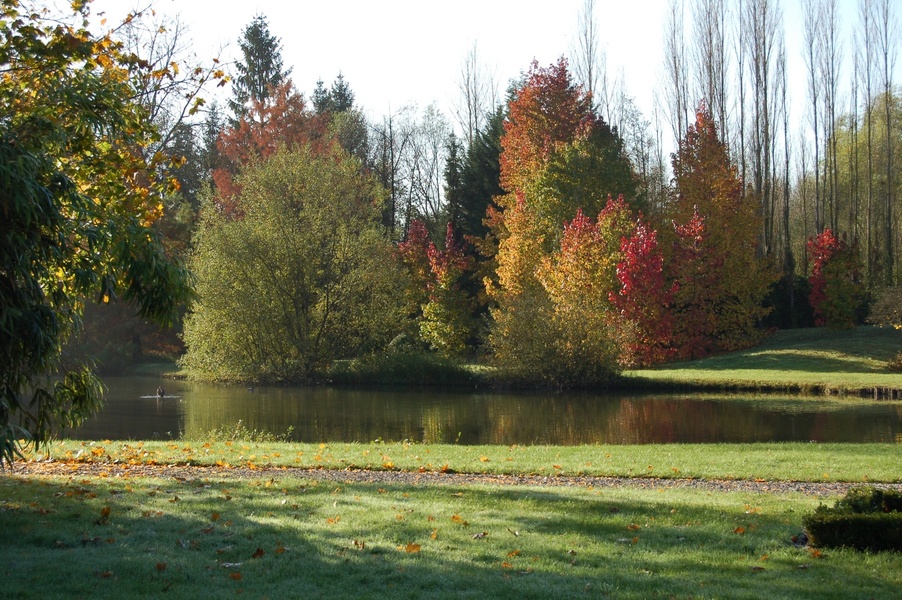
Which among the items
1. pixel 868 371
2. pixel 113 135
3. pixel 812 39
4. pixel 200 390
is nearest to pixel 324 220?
pixel 200 390

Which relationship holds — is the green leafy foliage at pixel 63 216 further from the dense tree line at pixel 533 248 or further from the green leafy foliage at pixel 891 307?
the green leafy foliage at pixel 891 307

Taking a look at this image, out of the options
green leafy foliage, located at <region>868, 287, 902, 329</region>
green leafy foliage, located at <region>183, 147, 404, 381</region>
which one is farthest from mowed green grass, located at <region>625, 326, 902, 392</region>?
green leafy foliage, located at <region>183, 147, 404, 381</region>

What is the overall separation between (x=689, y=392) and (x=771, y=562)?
25259mm

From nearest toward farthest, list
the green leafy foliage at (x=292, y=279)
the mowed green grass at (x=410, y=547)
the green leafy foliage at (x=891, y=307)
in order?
the mowed green grass at (x=410, y=547)
the green leafy foliage at (x=891, y=307)
the green leafy foliage at (x=292, y=279)

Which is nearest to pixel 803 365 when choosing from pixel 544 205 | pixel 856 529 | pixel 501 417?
pixel 544 205

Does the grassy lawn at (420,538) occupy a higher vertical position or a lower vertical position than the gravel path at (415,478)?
higher

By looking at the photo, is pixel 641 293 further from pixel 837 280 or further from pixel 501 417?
A: pixel 501 417

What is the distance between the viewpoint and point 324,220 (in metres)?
37.7

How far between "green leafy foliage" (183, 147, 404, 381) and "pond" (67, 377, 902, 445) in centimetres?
354

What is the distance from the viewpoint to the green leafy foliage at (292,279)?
36.3 meters

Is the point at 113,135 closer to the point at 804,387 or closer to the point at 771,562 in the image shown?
the point at 771,562


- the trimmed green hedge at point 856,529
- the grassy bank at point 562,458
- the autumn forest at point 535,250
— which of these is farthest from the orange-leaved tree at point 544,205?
the trimmed green hedge at point 856,529

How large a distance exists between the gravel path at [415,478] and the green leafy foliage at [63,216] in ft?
8.85

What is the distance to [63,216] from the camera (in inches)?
304
